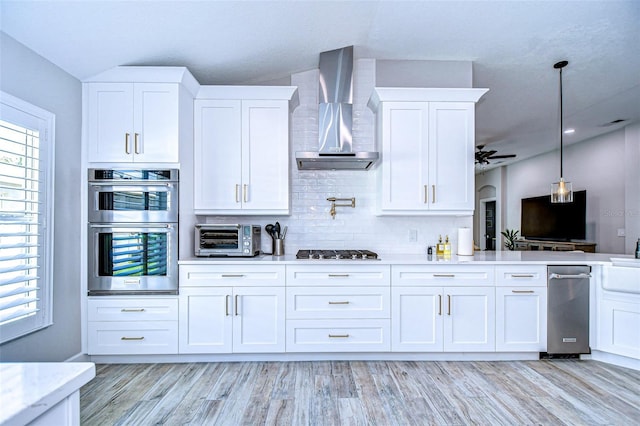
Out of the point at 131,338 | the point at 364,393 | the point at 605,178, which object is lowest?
the point at 364,393

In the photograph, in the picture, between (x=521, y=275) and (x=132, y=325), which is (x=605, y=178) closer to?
(x=521, y=275)

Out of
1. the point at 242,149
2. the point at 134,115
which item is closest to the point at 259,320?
the point at 242,149

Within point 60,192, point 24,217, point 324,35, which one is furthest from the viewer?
point 324,35

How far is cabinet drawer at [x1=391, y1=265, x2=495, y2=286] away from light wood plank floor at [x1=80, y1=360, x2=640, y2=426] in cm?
70

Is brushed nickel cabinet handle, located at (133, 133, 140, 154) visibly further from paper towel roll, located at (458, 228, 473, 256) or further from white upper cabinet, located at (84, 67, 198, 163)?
paper towel roll, located at (458, 228, 473, 256)

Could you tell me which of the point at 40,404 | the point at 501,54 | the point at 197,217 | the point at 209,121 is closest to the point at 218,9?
the point at 209,121

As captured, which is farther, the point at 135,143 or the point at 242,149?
the point at 242,149

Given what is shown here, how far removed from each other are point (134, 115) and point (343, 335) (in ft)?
8.54

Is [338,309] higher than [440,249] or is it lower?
lower

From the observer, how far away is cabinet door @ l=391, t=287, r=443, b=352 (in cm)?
271

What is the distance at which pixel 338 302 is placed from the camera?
272 centimetres

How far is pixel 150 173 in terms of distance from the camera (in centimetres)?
270

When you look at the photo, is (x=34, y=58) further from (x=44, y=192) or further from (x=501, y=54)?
(x=501, y=54)

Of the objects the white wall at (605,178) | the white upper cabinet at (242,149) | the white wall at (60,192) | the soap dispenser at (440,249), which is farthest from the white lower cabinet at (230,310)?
the white wall at (605,178)
